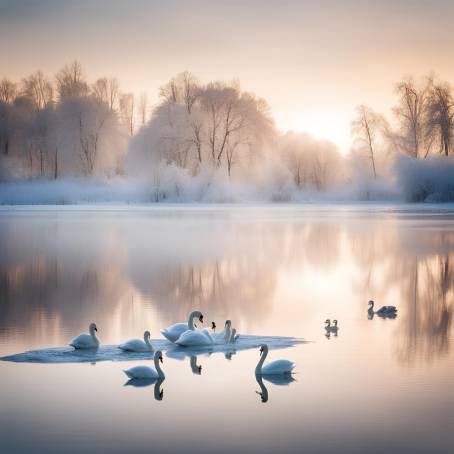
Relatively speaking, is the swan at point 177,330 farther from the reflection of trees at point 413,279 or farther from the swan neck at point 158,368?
the reflection of trees at point 413,279

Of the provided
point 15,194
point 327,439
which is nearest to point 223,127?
point 15,194

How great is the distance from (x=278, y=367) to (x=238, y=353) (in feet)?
4.18

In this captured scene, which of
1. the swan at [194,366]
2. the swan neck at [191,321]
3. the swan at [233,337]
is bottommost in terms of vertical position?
the swan at [194,366]

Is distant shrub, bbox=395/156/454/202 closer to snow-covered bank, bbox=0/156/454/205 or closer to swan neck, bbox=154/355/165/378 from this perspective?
snow-covered bank, bbox=0/156/454/205

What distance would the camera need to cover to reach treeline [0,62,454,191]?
192ft

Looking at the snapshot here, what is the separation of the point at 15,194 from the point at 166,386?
49201 mm

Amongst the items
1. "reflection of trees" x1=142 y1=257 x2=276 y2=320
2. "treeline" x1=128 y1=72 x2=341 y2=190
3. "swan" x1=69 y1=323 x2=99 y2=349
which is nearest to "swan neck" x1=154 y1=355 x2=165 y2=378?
"swan" x1=69 y1=323 x2=99 y2=349

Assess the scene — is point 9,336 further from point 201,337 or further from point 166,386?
point 166,386

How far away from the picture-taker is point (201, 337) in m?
10.1

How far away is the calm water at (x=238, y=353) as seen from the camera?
686cm

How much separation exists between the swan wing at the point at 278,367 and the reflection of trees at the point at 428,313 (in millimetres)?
1747

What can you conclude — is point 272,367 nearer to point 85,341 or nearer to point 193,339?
point 193,339

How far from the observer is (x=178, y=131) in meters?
58.2

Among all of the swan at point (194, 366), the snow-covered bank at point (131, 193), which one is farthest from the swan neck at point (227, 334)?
the snow-covered bank at point (131, 193)
